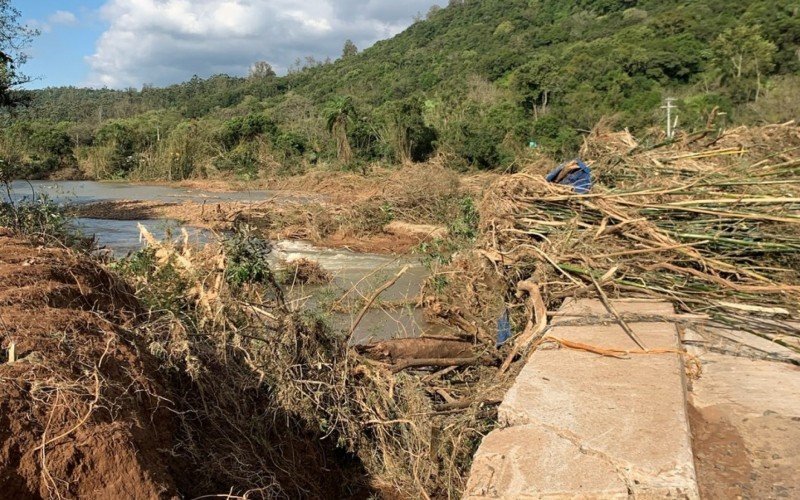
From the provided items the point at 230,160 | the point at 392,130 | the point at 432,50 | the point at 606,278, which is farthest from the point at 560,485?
the point at 432,50

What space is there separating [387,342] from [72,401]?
2392 mm

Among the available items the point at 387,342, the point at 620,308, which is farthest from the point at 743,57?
the point at 387,342

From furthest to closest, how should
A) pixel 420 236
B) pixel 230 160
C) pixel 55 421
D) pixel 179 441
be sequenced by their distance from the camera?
pixel 230 160, pixel 420 236, pixel 179 441, pixel 55 421

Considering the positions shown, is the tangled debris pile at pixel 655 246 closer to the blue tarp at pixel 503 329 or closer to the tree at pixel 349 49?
the blue tarp at pixel 503 329

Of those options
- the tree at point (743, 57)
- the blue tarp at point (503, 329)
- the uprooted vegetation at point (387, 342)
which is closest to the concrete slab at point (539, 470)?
the uprooted vegetation at point (387, 342)

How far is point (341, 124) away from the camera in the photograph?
2778cm

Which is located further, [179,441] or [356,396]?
[356,396]

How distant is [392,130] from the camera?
26.4m

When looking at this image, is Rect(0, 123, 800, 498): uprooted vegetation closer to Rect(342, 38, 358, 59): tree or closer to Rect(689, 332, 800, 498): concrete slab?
Rect(689, 332, 800, 498): concrete slab

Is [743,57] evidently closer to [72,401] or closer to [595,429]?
[595,429]

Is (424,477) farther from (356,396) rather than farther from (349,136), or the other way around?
(349,136)

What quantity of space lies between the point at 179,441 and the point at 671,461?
2.05m

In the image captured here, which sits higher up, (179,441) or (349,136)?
(349,136)

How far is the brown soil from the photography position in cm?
211
